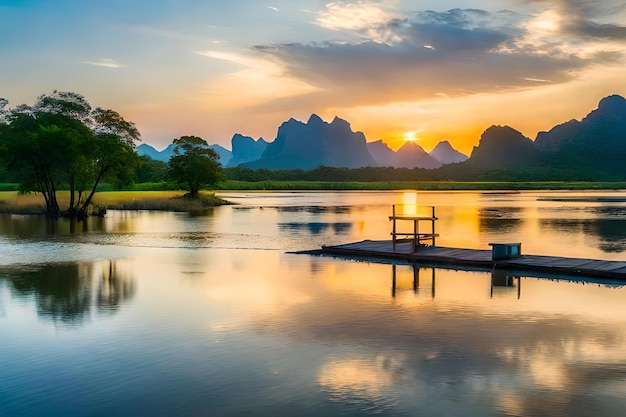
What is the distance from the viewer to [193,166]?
10825 cm

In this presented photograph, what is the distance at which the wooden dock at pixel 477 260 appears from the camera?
91.9ft

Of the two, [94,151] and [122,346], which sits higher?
[94,151]

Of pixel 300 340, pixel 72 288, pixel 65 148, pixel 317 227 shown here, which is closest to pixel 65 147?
pixel 65 148

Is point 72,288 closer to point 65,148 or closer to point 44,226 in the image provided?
point 44,226

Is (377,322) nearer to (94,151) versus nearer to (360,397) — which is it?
(360,397)

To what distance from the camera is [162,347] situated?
667 inches

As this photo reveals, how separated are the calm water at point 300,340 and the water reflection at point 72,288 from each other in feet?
0.31

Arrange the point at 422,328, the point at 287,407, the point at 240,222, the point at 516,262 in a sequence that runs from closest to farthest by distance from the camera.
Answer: the point at 287,407 → the point at 422,328 → the point at 516,262 → the point at 240,222

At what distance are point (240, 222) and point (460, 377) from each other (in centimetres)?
5419

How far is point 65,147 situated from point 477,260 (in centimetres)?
5656

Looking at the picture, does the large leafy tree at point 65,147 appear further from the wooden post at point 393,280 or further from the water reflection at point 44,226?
the wooden post at point 393,280

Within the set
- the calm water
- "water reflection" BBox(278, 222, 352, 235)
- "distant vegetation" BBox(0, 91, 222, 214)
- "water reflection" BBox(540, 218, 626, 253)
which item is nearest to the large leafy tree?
"distant vegetation" BBox(0, 91, 222, 214)

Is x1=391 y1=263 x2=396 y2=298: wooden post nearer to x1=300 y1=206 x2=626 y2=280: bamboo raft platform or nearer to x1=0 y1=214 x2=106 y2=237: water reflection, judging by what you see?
x1=300 y1=206 x2=626 y2=280: bamboo raft platform

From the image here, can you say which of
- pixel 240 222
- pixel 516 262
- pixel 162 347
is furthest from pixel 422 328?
pixel 240 222
